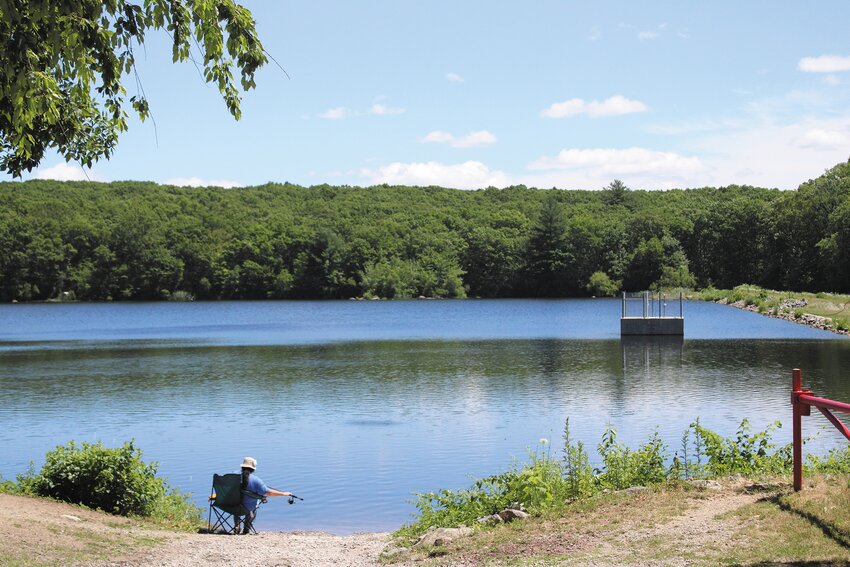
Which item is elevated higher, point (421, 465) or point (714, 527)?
point (714, 527)

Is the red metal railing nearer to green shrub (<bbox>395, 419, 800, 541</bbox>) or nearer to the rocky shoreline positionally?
green shrub (<bbox>395, 419, 800, 541</bbox>)

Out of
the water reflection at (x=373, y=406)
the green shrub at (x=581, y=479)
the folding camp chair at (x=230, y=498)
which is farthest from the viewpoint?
the water reflection at (x=373, y=406)

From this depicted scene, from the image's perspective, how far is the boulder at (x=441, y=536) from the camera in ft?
31.2

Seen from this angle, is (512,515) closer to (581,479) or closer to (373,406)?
(581,479)

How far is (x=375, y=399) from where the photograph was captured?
2748 cm

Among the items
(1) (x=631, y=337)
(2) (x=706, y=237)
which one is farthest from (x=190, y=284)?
(1) (x=631, y=337)

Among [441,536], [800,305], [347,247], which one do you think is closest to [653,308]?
[800,305]

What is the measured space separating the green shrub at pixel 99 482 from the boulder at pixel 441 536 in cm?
408

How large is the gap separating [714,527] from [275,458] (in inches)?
457

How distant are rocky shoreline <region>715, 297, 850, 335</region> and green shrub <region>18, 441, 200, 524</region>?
47070 millimetres

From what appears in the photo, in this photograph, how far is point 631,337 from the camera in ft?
171

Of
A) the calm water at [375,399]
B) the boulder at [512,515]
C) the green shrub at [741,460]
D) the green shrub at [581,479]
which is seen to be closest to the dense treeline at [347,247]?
the calm water at [375,399]

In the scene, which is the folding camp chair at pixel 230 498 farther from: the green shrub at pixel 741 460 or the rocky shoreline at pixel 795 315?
the rocky shoreline at pixel 795 315

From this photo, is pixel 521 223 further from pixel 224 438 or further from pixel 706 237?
pixel 224 438
